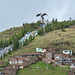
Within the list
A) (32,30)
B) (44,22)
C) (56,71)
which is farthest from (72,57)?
(44,22)

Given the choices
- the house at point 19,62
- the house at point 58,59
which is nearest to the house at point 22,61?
the house at point 19,62

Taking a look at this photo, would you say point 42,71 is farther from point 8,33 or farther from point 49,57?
point 8,33

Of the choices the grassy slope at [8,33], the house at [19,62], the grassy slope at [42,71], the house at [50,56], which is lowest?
the grassy slope at [42,71]

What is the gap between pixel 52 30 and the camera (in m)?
104

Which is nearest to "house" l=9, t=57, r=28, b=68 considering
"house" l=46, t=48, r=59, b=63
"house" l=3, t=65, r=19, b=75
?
"house" l=3, t=65, r=19, b=75

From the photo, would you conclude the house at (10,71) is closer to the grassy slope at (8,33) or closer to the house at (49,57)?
the house at (49,57)

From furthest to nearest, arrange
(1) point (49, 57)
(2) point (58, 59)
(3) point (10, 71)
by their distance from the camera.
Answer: (1) point (49, 57)
(2) point (58, 59)
(3) point (10, 71)

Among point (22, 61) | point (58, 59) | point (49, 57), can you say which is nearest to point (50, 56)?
point (49, 57)

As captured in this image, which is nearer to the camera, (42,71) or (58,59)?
(42,71)

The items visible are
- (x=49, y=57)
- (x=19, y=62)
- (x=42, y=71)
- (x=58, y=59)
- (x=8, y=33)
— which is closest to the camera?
(x=42, y=71)

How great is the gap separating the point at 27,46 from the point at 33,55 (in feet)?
44.4

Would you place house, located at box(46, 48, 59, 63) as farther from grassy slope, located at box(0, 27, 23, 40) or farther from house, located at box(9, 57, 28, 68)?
grassy slope, located at box(0, 27, 23, 40)

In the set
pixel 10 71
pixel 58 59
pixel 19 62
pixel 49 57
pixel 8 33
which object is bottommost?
pixel 10 71

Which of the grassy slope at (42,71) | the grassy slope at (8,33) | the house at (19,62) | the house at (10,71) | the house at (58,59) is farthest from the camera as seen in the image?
the grassy slope at (8,33)
